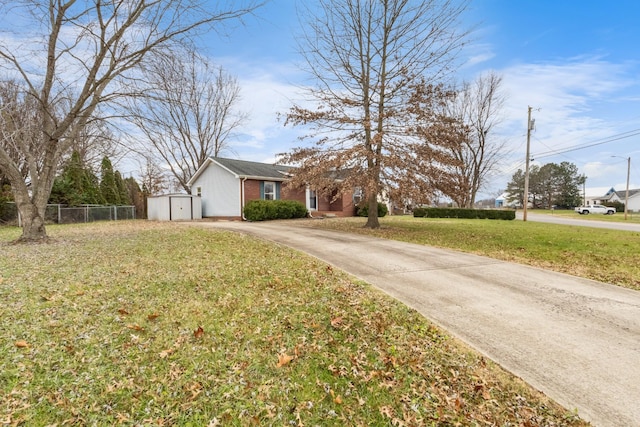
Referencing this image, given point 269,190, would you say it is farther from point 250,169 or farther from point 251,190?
point 250,169

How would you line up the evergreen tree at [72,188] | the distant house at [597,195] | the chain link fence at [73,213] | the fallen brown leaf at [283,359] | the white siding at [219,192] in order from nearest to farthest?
the fallen brown leaf at [283,359] → the chain link fence at [73,213] → the evergreen tree at [72,188] → the white siding at [219,192] → the distant house at [597,195]

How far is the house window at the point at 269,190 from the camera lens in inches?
864

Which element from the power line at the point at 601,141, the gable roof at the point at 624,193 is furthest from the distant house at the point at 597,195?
the power line at the point at 601,141

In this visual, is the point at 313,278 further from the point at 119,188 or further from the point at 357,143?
the point at 119,188

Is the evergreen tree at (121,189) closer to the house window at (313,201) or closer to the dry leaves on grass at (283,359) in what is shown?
the house window at (313,201)

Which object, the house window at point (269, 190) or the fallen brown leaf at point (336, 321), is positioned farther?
the house window at point (269, 190)

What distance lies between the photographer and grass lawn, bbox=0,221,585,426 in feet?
8.11

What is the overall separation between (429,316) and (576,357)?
152 cm

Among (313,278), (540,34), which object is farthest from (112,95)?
(540,34)

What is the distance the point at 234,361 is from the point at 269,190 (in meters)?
19.5

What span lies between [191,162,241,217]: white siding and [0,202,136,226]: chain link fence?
592cm

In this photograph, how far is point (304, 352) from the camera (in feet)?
10.7

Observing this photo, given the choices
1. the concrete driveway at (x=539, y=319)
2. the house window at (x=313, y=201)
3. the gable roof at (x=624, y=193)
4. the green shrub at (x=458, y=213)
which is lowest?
the concrete driveway at (x=539, y=319)

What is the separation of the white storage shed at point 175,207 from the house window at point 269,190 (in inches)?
193
